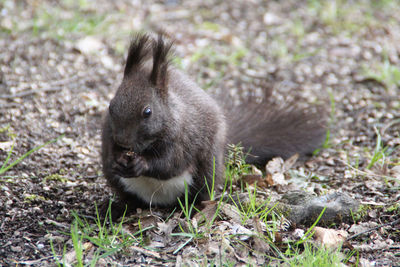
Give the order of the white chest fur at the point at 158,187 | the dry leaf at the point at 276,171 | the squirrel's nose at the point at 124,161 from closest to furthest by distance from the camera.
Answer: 1. the squirrel's nose at the point at 124,161
2. the white chest fur at the point at 158,187
3. the dry leaf at the point at 276,171

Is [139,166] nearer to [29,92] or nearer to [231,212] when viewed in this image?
[231,212]

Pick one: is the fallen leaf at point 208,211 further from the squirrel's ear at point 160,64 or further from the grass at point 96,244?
the squirrel's ear at point 160,64

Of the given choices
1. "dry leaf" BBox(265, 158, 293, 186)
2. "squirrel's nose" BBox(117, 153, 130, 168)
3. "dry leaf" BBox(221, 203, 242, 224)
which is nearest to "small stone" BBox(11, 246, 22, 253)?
"squirrel's nose" BBox(117, 153, 130, 168)

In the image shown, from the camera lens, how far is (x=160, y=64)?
3059mm

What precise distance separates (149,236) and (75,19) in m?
3.32

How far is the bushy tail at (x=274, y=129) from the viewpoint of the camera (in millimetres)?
3869

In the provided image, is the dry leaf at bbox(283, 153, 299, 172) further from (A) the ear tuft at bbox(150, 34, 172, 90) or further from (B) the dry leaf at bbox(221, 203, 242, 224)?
(A) the ear tuft at bbox(150, 34, 172, 90)

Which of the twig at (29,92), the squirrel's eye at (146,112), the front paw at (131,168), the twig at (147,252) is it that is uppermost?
the squirrel's eye at (146,112)

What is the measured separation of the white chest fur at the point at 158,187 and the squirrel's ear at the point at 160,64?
559mm

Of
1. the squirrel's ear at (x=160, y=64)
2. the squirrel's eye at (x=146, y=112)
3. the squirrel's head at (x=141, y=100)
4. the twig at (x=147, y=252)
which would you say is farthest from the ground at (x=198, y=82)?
the squirrel's ear at (x=160, y=64)

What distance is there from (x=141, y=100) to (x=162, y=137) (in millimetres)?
256

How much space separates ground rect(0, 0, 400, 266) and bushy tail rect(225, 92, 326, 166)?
185 mm

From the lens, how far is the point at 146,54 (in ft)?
10.2

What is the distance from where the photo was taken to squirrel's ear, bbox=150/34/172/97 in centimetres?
301
